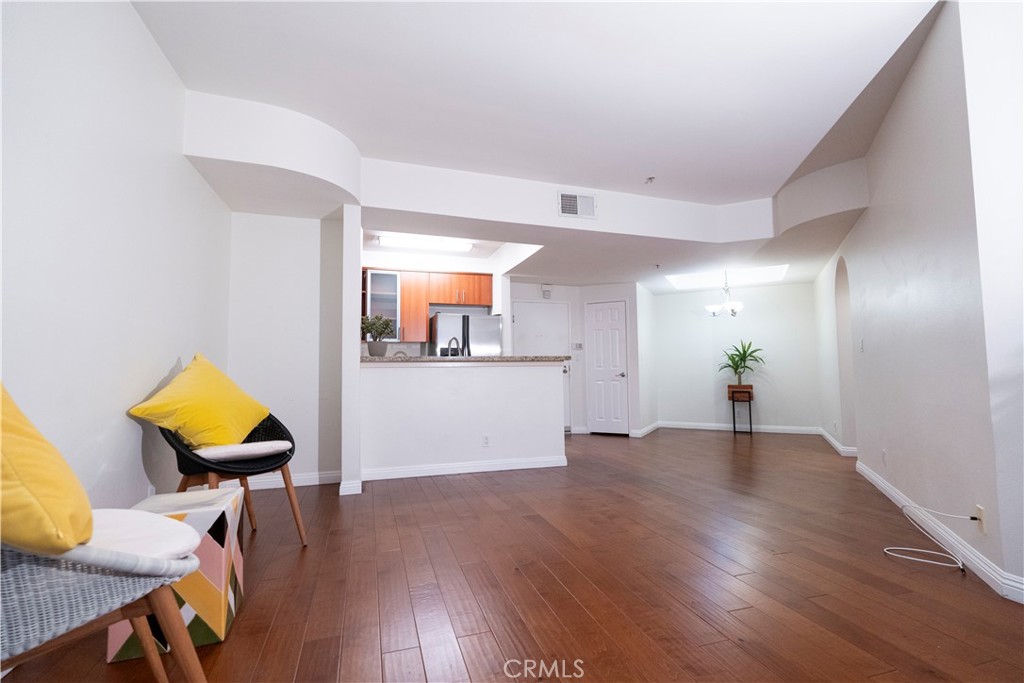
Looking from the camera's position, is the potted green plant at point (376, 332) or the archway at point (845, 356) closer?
the potted green plant at point (376, 332)

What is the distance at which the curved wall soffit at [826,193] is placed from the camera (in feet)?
12.4

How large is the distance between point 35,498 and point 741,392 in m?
7.41

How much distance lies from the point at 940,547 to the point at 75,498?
3.44m

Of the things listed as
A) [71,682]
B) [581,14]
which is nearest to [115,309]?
[71,682]

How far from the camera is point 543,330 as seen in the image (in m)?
7.11

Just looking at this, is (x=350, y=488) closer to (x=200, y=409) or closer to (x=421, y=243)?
(x=200, y=409)

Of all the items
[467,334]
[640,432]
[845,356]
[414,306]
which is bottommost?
[640,432]

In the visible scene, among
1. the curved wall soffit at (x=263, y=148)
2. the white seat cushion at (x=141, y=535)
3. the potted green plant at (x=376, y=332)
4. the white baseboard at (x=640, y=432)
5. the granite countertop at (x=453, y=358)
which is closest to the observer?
the white seat cushion at (x=141, y=535)

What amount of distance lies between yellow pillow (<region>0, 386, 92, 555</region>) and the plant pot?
23.9 ft

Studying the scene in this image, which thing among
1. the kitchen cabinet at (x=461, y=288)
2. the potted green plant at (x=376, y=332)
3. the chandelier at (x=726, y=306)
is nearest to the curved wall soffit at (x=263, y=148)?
the potted green plant at (x=376, y=332)

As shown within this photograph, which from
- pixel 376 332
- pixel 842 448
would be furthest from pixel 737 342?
pixel 376 332

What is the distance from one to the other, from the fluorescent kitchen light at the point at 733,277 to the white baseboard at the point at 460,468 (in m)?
Result: 3.46

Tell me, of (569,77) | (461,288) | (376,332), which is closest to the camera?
(569,77)

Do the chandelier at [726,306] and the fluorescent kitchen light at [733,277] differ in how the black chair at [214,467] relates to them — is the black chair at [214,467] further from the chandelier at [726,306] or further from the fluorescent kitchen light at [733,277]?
the chandelier at [726,306]
